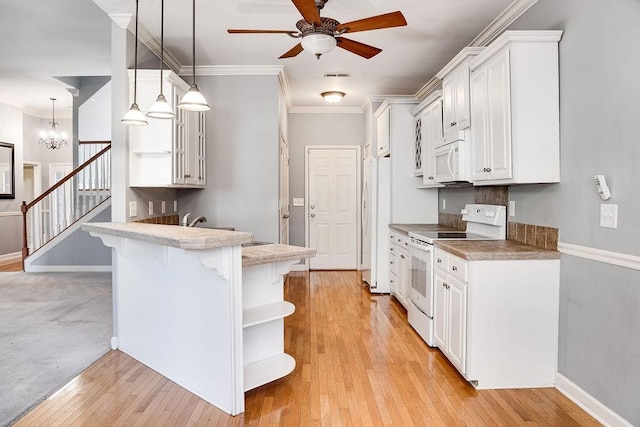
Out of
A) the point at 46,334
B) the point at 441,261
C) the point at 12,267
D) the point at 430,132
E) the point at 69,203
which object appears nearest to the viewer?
the point at 441,261

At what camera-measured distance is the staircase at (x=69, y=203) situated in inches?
258

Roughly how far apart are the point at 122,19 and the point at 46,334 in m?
2.75

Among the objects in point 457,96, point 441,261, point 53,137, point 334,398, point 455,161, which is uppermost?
point 53,137

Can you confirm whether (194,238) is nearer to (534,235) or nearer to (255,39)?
(534,235)

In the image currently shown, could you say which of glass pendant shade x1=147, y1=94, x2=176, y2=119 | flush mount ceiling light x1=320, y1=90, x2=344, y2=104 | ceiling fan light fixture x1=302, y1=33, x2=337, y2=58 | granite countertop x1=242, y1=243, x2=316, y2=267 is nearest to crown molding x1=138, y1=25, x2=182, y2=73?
glass pendant shade x1=147, y1=94, x2=176, y2=119

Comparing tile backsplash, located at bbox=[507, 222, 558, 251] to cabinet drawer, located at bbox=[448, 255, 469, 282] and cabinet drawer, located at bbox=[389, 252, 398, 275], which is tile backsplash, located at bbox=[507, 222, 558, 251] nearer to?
cabinet drawer, located at bbox=[448, 255, 469, 282]

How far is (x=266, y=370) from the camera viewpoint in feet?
8.67

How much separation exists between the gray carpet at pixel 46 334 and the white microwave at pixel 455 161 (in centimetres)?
315

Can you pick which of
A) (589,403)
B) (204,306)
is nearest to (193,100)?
(204,306)

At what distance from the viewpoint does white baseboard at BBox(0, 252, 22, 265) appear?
295 inches

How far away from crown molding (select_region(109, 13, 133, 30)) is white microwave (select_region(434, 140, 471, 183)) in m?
2.82

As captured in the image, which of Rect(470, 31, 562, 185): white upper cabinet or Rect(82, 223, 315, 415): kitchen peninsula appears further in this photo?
Rect(470, 31, 562, 185): white upper cabinet

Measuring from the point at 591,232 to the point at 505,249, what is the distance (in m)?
0.50

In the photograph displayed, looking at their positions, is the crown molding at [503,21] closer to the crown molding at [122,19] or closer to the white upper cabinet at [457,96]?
the white upper cabinet at [457,96]
